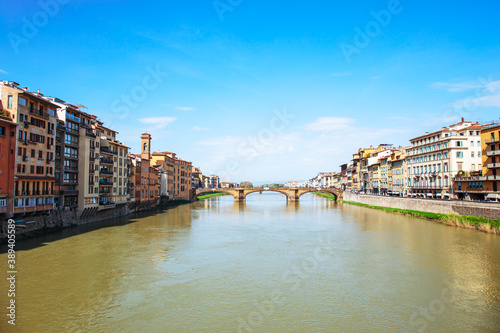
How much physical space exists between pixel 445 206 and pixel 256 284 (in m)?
32.5

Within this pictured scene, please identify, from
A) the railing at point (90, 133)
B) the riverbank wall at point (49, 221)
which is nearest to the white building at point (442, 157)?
the railing at point (90, 133)

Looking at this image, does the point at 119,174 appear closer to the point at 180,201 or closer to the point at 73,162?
the point at 73,162

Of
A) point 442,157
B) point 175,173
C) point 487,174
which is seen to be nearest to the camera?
point 487,174

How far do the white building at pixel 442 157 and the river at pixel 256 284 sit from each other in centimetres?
1919

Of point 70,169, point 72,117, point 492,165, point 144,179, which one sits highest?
point 72,117

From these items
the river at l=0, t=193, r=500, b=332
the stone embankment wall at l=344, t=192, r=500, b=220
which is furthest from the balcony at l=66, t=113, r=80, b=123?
the stone embankment wall at l=344, t=192, r=500, b=220

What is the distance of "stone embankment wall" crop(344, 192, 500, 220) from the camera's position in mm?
32469

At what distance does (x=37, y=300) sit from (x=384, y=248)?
2337 centimetres

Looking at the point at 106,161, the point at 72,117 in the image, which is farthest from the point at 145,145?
the point at 72,117

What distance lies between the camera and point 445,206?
39.7m

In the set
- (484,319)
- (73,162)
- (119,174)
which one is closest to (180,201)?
(119,174)

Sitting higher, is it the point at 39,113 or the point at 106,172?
the point at 39,113

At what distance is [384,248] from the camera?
26.0m

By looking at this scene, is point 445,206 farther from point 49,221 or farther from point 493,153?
point 49,221
